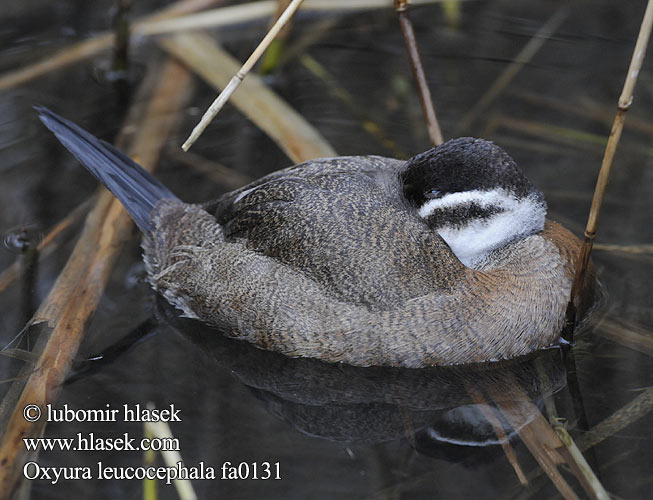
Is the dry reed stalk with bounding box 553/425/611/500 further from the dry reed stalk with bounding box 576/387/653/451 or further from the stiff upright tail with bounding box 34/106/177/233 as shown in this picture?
the stiff upright tail with bounding box 34/106/177/233

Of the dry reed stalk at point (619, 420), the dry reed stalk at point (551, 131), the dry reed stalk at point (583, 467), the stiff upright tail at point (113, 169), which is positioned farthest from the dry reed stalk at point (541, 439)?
the dry reed stalk at point (551, 131)

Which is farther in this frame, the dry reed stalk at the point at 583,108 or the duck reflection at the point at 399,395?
the dry reed stalk at the point at 583,108

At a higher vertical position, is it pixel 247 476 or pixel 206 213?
pixel 206 213

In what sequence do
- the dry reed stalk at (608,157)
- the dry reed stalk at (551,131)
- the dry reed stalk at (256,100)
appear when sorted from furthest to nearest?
the dry reed stalk at (551,131)
the dry reed stalk at (256,100)
the dry reed stalk at (608,157)

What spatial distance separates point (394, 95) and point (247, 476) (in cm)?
378

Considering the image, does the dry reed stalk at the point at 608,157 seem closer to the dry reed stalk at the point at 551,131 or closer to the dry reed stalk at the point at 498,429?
the dry reed stalk at the point at 498,429

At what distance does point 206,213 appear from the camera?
5.03 metres

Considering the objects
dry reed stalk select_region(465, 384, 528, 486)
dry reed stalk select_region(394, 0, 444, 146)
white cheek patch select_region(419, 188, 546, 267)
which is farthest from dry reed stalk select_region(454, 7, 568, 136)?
dry reed stalk select_region(465, 384, 528, 486)

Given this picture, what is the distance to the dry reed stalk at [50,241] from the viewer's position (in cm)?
496

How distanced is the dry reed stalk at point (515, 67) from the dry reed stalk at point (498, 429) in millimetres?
2410

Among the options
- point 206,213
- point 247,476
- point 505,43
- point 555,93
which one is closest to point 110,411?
point 247,476

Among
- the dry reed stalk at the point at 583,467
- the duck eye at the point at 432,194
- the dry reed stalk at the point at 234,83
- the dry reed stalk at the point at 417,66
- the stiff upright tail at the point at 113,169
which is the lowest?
the dry reed stalk at the point at 583,467

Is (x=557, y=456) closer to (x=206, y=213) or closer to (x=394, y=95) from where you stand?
(x=206, y=213)

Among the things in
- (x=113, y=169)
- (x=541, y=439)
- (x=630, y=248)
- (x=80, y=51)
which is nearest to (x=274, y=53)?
(x=80, y=51)
